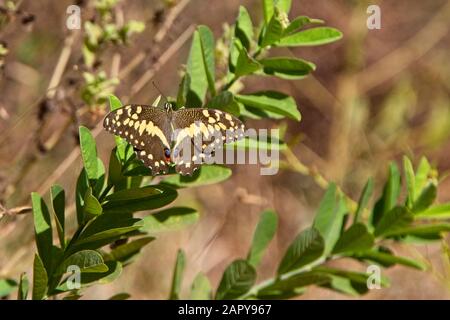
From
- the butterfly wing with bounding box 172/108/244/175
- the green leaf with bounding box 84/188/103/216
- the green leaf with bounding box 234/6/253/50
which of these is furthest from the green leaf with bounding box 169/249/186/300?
the green leaf with bounding box 234/6/253/50

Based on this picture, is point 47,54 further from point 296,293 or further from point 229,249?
point 296,293

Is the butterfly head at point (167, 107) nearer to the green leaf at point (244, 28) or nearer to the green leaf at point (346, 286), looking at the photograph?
the green leaf at point (244, 28)

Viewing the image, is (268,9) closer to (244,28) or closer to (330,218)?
(244,28)

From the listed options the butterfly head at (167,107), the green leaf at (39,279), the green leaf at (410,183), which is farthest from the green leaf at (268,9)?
the green leaf at (39,279)

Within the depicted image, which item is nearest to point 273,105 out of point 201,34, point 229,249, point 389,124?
point 201,34

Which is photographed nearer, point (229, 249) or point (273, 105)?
point (273, 105)

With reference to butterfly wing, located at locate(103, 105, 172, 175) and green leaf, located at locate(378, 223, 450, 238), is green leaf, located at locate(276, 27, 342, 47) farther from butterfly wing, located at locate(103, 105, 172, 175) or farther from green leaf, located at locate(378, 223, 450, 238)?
green leaf, located at locate(378, 223, 450, 238)

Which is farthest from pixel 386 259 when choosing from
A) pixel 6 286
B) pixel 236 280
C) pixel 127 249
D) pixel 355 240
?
pixel 6 286
